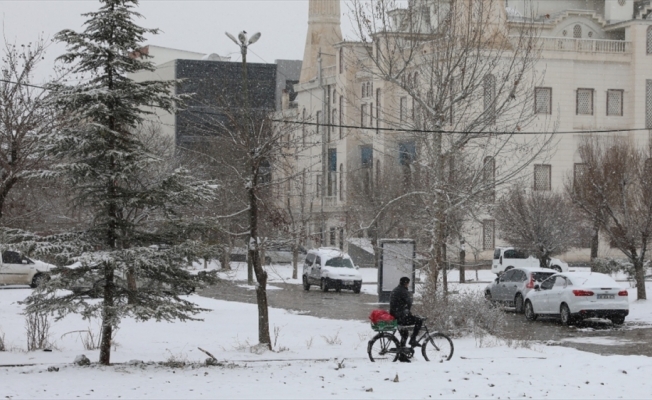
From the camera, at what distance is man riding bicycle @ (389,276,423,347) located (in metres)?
18.0

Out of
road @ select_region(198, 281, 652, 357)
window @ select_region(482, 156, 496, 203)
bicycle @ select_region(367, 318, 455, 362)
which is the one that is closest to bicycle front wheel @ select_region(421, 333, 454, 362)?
bicycle @ select_region(367, 318, 455, 362)

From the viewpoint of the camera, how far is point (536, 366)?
17172mm

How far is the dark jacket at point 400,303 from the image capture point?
18.1 meters

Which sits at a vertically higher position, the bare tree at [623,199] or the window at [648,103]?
the window at [648,103]

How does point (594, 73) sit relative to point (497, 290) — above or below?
above

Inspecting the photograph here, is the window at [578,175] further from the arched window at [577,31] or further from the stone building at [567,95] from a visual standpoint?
the arched window at [577,31]

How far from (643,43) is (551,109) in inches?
372

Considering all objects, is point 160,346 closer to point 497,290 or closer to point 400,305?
point 400,305

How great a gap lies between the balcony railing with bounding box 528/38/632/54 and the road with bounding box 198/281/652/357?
2994cm

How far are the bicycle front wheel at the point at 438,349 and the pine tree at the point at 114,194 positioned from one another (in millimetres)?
4013

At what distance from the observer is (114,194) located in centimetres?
1712

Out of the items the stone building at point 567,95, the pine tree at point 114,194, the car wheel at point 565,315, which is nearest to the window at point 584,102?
the stone building at point 567,95

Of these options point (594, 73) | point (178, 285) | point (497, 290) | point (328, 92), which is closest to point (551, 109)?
point (594, 73)

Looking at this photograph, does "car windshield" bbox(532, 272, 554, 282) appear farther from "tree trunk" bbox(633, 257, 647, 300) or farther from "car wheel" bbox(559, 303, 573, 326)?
"car wheel" bbox(559, 303, 573, 326)
